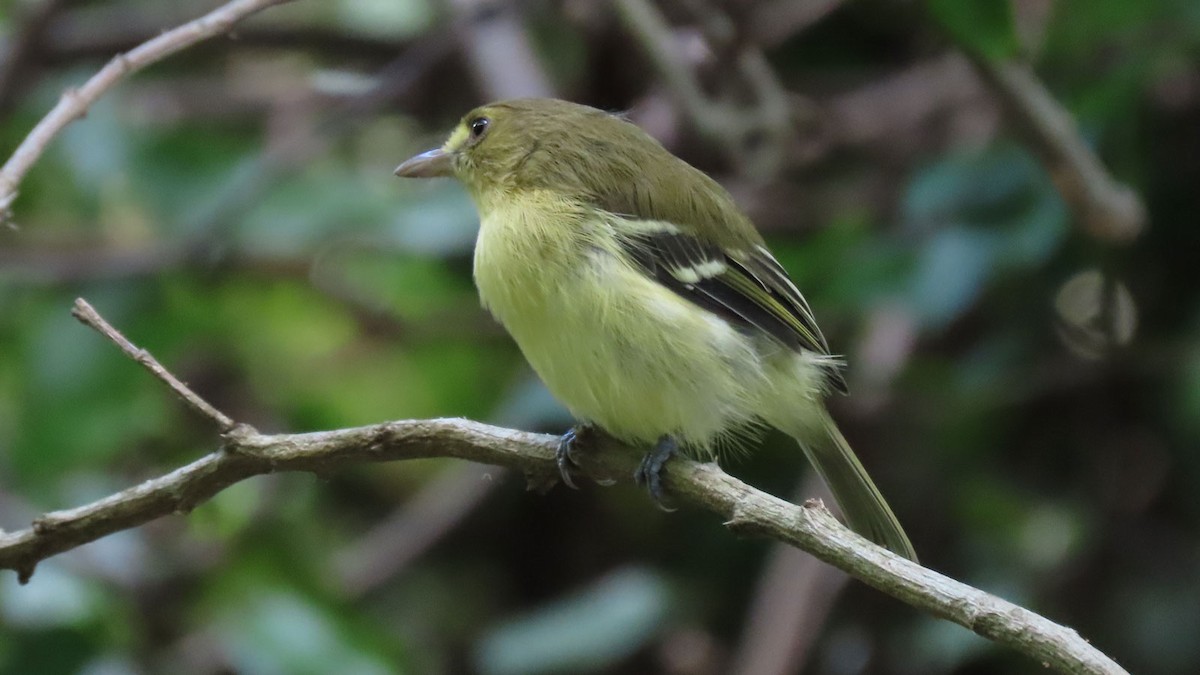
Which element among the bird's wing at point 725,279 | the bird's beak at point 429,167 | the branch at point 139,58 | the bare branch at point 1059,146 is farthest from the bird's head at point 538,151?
the bare branch at point 1059,146

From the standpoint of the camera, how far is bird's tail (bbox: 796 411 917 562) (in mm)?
2623

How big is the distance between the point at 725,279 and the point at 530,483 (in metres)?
0.67

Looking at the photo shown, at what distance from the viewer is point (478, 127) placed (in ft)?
9.80

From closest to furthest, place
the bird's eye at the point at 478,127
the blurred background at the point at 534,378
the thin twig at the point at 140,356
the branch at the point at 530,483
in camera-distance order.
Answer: the branch at the point at 530,483 < the thin twig at the point at 140,356 < the bird's eye at the point at 478,127 < the blurred background at the point at 534,378

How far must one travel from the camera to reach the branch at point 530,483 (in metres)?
1.64

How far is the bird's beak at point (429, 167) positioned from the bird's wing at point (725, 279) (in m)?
0.58

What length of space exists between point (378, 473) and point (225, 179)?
1.03 meters

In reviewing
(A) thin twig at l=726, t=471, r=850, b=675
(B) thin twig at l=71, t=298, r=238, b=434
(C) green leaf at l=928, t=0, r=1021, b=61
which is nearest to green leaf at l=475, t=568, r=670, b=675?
(A) thin twig at l=726, t=471, r=850, b=675

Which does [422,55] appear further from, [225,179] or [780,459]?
[780,459]

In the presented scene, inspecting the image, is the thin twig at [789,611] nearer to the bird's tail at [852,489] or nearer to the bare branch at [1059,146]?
the bird's tail at [852,489]

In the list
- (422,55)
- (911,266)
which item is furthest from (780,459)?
(422,55)

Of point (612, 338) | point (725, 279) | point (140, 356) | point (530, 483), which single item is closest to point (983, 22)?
point (725, 279)

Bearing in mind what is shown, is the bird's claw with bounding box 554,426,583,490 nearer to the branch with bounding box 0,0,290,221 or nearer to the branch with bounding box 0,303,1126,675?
the branch with bounding box 0,303,1126,675

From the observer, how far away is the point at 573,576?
420 centimetres
